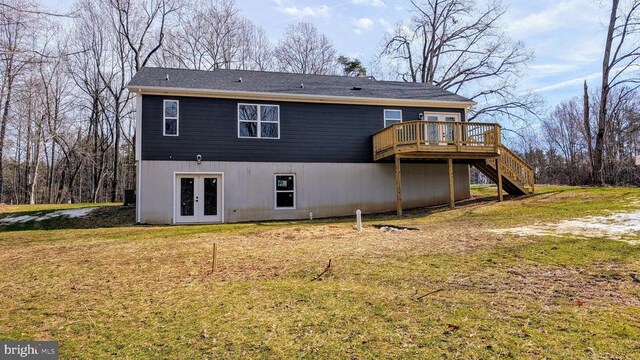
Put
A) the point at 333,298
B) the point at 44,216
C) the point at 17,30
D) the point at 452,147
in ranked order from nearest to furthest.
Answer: the point at 333,298
the point at 17,30
the point at 452,147
the point at 44,216

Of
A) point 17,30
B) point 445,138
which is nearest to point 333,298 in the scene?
point 17,30

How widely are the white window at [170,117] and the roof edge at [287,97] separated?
406mm

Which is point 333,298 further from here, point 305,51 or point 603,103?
point 305,51

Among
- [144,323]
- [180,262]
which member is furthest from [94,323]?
[180,262]

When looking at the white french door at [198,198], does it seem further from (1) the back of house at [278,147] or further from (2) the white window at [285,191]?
(2) the white window at [285,191]

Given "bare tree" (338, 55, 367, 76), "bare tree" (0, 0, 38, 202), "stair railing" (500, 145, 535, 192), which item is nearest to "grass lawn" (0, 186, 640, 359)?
"bare tree" (0, 0, 38, 202)

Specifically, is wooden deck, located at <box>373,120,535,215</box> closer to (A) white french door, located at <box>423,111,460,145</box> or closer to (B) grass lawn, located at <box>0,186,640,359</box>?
(A) white french door, located at <box>423,111,460,145</box>

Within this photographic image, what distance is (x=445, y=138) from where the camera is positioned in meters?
14.6

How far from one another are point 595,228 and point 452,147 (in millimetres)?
5797

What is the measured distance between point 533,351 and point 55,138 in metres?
32.7

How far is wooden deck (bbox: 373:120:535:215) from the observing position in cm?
1360

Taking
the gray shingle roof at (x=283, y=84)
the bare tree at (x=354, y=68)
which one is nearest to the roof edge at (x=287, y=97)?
the gray shingle roof at (x=283, y=84)

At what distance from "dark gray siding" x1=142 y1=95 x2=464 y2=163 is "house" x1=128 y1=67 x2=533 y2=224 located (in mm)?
39

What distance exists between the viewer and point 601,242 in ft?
23.4
